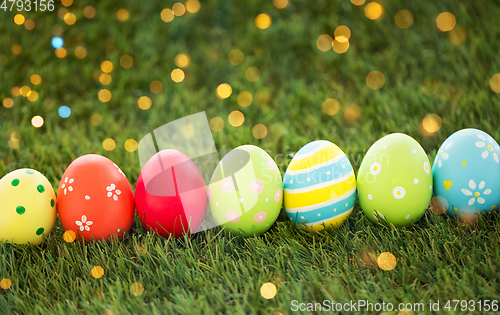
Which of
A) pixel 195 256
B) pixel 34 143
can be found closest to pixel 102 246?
pixel 195 256

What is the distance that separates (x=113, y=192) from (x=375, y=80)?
7.39ft

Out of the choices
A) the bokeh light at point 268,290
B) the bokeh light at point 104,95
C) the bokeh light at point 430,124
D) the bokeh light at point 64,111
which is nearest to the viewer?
the bokeh light at point 268,290

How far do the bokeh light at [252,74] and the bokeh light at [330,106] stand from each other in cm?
64

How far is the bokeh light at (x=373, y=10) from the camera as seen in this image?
10.9 ft

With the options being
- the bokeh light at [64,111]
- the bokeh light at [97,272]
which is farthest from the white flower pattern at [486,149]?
the bokeh light at [64,111]

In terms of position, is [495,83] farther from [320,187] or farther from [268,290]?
[268,290]

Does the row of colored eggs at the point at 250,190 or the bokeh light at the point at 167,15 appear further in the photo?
the bokeh light at the point at 167,15

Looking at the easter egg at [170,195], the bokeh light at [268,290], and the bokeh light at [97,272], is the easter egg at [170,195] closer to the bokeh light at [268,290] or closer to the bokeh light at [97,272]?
the bokeh light at [97,272]

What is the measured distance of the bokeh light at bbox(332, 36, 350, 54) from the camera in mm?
3217

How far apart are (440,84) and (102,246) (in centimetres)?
249

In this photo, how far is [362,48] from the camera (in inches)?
126

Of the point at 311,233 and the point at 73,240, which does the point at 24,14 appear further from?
the point at 311,233

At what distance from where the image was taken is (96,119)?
9.22ft

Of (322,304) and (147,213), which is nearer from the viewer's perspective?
(322,304)
